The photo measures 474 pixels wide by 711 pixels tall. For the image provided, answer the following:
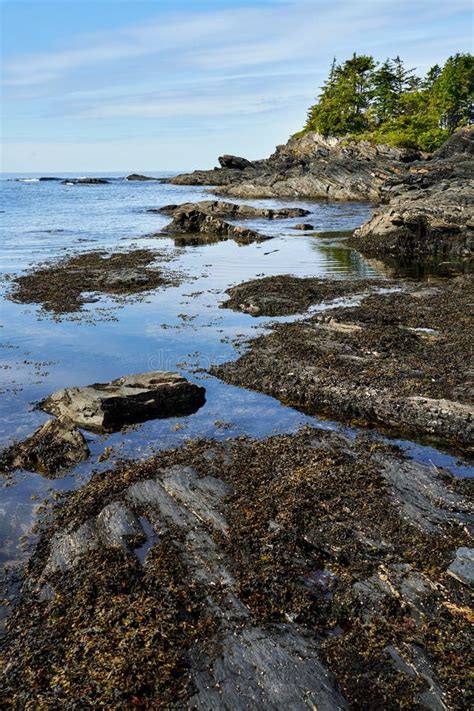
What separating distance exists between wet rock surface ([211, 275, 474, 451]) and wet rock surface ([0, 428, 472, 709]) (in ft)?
8.34

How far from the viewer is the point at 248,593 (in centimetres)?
794

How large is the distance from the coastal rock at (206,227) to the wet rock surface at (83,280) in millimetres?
13754

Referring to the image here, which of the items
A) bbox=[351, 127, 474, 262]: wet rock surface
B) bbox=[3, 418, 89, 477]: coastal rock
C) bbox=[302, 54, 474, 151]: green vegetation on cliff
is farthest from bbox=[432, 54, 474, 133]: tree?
bbox=[3, 418, 89, 477]: coastal rock

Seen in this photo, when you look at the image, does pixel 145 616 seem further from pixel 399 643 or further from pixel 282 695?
pixel 399 643

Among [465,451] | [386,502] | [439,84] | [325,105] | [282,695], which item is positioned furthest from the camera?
[325,105]

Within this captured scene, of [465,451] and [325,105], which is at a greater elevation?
[325,105]

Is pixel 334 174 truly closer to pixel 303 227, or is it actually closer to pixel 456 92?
pixel 303 227

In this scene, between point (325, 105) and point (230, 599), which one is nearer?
point (230, 599)

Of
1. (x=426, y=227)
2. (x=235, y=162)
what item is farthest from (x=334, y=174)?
(x=235, y=162)

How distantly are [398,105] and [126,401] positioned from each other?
5037 inches

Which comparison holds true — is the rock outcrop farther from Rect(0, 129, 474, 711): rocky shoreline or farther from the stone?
the stone

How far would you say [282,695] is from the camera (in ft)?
21.2

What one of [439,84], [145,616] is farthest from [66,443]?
[439,84]

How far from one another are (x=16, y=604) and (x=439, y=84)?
5003 inches
